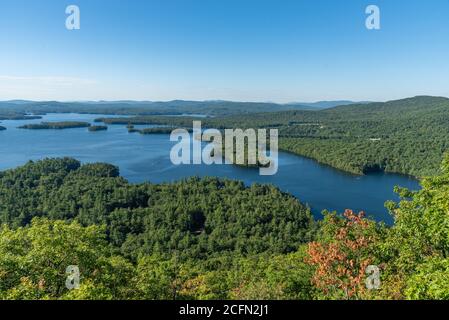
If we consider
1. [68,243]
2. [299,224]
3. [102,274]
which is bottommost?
[299,224]

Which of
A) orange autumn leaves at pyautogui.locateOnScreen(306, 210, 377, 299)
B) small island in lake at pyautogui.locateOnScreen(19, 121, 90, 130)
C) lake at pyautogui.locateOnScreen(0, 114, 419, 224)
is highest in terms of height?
small island in lake at pyautogui.locateOnScreen(19, 121, 90, 130)

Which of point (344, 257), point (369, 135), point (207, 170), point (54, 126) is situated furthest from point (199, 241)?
point (54, 126)

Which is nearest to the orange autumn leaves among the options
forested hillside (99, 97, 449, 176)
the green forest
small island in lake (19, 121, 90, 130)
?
the green forest

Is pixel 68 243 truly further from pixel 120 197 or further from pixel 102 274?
pixel 120 197

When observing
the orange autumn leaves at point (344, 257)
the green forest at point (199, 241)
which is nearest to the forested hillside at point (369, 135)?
the green forest at point (199, 241)

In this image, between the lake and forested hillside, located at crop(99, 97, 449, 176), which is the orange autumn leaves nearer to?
the lake

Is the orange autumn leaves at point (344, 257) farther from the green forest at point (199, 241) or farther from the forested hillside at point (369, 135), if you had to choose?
the forested hillside at point (369, 135)
